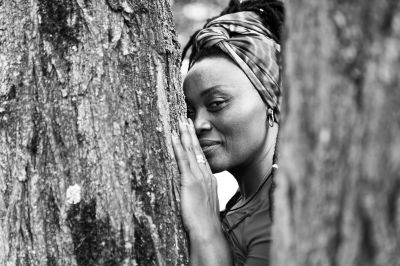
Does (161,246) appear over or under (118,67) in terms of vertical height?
under

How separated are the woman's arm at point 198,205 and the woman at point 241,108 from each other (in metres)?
0.12

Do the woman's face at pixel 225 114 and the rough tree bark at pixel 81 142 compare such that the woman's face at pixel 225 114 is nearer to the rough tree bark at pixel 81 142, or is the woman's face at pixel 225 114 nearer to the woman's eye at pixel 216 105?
the woman's eye at pixel 216 105

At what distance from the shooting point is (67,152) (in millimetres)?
1811

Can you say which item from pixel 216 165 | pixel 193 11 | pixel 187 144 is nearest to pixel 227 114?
pixel 216 165

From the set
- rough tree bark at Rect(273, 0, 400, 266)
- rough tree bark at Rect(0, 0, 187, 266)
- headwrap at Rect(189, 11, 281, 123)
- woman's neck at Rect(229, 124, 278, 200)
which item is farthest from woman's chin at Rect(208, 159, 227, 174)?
rough tree bark at Rect(273, 0, 400, 266)

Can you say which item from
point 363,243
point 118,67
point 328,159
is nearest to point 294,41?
point 328,159

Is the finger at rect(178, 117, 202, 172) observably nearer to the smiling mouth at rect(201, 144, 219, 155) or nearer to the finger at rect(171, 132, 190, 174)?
the finger at rect(171, 132, 190, 174)

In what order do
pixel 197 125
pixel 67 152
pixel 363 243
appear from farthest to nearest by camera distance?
pixel 197 125 < pixel 67 152 < pixel 363 243

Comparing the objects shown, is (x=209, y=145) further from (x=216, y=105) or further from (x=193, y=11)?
(x=193, y=11)

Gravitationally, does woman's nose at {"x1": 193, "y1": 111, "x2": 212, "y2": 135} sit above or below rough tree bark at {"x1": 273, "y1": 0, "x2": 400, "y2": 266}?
above

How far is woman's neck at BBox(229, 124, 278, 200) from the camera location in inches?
108

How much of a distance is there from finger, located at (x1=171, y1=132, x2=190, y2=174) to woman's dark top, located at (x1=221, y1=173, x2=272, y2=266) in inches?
17.9

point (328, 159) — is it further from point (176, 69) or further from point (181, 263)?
point (176, 69)

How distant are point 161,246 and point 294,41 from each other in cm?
110
